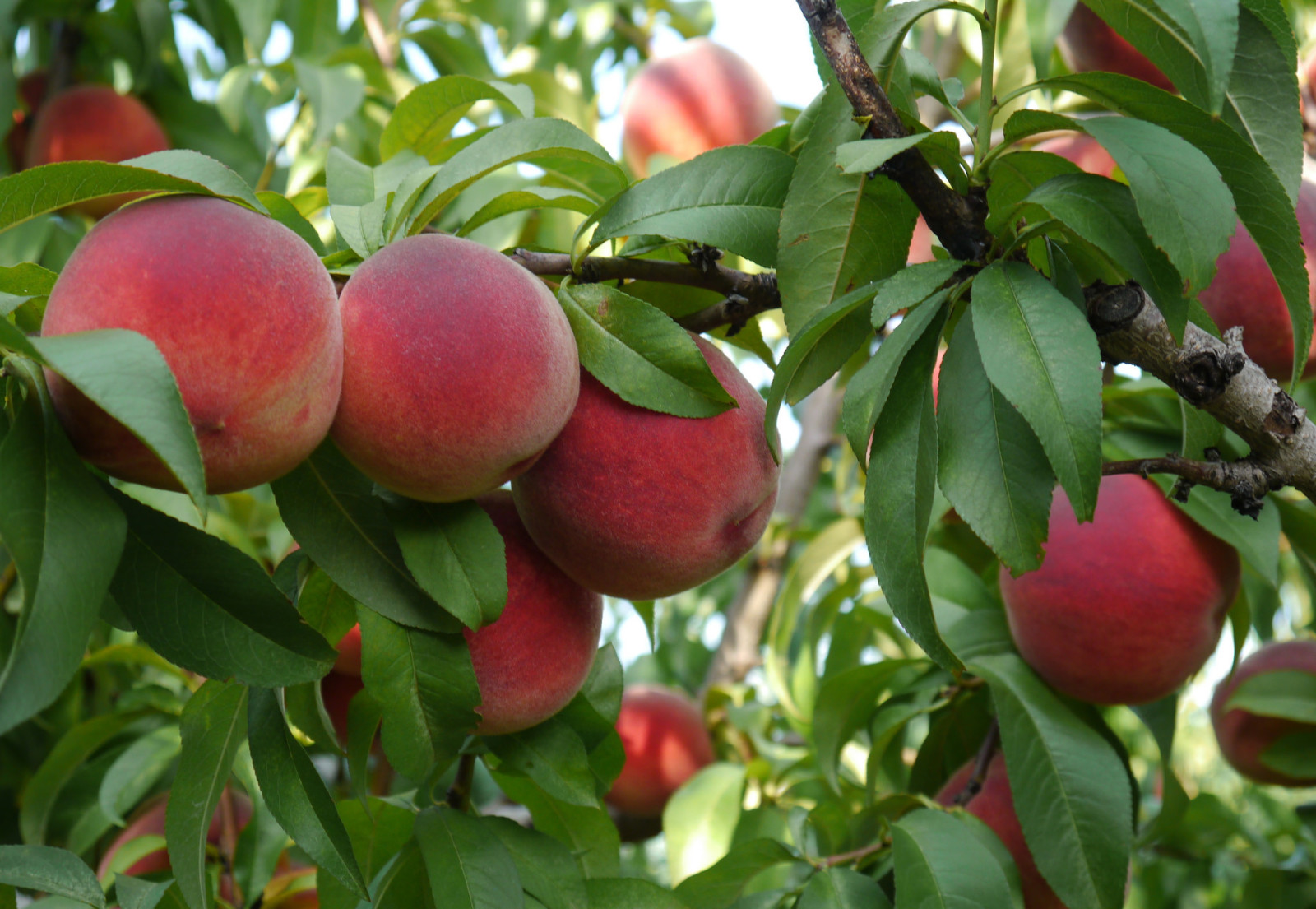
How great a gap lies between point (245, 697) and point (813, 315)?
0.45 metres

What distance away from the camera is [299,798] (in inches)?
25.7

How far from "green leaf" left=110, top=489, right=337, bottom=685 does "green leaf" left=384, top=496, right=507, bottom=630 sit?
2.8 inches

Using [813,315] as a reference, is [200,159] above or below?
above

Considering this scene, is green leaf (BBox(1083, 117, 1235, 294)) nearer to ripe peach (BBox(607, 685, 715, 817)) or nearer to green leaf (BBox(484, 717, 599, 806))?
green leaf (BBox(484, 717, 599, 806))

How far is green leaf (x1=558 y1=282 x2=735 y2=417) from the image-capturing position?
65 centimetres

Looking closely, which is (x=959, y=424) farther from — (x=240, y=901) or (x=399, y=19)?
(x=399, y=19)

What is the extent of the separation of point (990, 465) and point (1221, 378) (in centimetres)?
14

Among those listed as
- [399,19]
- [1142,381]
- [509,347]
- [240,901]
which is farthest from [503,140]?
[399,19]

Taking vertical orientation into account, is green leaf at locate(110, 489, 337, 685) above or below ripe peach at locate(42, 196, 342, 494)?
below

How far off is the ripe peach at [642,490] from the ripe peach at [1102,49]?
783 millimetres

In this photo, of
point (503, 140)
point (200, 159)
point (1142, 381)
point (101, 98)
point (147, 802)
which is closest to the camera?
point (200, 159)

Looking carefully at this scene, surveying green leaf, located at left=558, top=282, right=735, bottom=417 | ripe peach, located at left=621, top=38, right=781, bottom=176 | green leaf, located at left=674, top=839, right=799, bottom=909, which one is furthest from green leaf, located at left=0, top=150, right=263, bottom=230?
ripe peach, located at left=621, top=38, right=781, bottom=176

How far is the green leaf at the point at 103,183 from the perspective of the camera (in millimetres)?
537

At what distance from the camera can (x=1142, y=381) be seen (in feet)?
3.44
